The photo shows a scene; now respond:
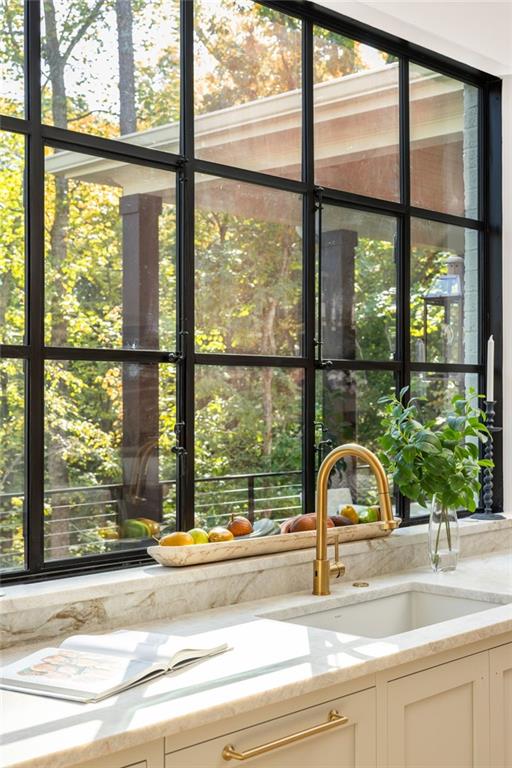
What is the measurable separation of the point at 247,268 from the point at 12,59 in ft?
2.94

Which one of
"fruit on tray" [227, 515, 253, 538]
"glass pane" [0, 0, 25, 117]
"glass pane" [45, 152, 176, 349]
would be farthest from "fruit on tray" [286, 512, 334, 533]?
"glass pane" [0, 0, 25, 117]

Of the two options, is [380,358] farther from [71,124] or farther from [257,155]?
[71,124]

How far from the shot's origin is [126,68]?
8.15ft

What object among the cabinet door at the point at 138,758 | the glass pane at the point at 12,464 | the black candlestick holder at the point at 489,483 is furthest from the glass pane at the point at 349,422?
the cabinet door at the point at 138,758


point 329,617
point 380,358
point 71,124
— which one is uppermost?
point 71,124

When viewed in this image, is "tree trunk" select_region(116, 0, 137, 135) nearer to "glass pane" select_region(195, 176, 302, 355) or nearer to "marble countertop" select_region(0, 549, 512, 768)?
"glass pane" select_region(195, 176, 302, 355)

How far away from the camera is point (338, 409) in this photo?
3070 millimetres

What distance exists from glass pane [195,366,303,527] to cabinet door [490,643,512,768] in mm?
843

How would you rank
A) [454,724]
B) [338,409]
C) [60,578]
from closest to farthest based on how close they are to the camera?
1. [454,724]
2. [60,578]
3. [338,409]

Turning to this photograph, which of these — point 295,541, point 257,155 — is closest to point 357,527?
point 295,541

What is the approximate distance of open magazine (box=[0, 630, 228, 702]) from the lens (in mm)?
1645

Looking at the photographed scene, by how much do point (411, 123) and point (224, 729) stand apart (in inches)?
95.3

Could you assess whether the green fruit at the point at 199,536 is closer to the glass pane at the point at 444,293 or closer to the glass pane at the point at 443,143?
the glass pane at the point at 444,293

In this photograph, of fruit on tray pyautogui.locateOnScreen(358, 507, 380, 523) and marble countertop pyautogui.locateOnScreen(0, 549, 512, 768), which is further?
fruit on tray pyautogui.locateOnScreen(358, 507, 380, 523)
